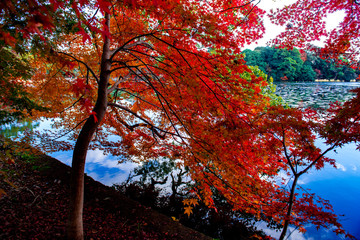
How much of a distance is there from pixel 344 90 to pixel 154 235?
1540 inches

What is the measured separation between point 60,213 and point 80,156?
106 inches

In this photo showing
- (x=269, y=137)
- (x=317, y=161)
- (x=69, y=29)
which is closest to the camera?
(x=69, y=29)

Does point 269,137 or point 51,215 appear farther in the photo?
point 269,137

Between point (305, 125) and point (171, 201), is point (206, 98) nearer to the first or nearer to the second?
point (305, 125)

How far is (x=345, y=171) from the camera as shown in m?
13.6

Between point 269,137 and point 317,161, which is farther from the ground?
point 269,137

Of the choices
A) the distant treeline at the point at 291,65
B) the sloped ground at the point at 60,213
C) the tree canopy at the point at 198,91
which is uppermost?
the distant treeline at the point at 291,65

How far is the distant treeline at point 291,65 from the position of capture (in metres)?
28.8

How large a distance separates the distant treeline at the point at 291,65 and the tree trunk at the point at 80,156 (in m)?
27.5

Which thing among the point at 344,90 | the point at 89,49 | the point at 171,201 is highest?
the point at 344,90

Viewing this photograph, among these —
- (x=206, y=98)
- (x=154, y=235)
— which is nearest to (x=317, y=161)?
(x=206, y=98)

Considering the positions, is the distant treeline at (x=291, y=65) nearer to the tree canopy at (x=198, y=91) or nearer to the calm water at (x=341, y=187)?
the calm water at (x=341, y=187)

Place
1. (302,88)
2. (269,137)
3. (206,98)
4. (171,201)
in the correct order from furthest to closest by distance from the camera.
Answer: (302,88)
(171,201)
(269,137)
(206,98)

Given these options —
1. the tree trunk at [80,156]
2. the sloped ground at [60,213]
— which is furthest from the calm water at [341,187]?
the tree trunk at [80,156]
